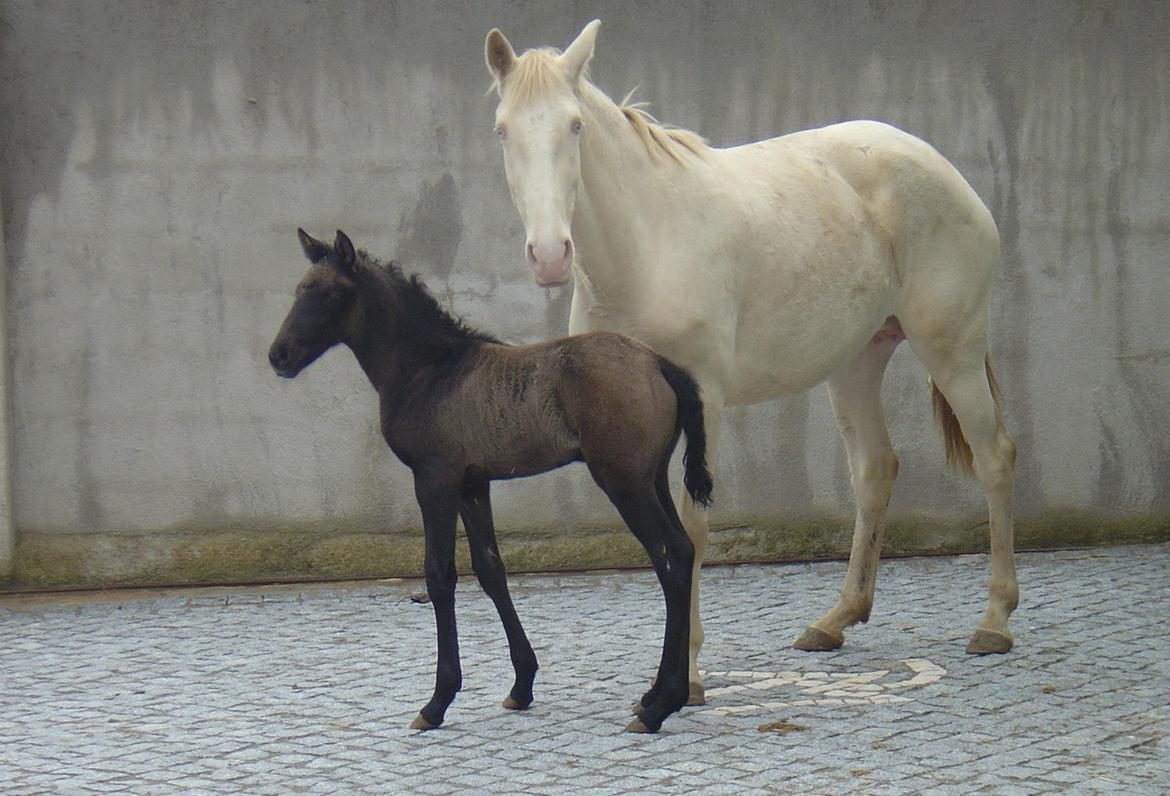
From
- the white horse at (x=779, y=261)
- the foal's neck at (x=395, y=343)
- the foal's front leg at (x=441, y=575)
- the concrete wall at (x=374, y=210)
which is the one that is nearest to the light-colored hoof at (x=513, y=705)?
the foal's front leg at (x=441, y=575)

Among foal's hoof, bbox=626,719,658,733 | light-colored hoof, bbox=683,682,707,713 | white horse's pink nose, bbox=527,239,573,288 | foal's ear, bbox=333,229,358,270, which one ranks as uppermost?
Answer: foal's ear, bbox=333,229,358,270

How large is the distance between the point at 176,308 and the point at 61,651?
214cm

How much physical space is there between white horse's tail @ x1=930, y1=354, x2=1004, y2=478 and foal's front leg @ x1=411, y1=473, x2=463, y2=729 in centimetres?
269

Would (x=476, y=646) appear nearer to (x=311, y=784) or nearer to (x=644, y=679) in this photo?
(x=644, y=679)

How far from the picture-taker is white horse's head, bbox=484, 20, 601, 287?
16.8 feet

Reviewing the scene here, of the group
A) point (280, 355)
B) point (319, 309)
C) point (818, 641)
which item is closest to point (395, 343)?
point (319, 309)

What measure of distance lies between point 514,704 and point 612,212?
1877mm

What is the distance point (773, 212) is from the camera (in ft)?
20.6

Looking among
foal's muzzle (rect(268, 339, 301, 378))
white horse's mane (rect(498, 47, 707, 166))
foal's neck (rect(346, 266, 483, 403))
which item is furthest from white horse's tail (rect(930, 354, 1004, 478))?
foal's muzzle (rect(268, 339, 301, 378))

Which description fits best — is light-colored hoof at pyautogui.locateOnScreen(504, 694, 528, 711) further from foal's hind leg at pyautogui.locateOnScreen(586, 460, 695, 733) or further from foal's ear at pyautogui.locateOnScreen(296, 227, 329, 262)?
foal's ear at pyautogui.locateOnScreen(296, 227, 329, 262)

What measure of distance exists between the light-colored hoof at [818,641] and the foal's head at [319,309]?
2.56 metres

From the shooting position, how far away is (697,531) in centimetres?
588

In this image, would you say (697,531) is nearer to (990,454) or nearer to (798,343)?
(798,343)

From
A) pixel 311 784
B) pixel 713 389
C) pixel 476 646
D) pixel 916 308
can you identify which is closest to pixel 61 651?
pixel 476 646
